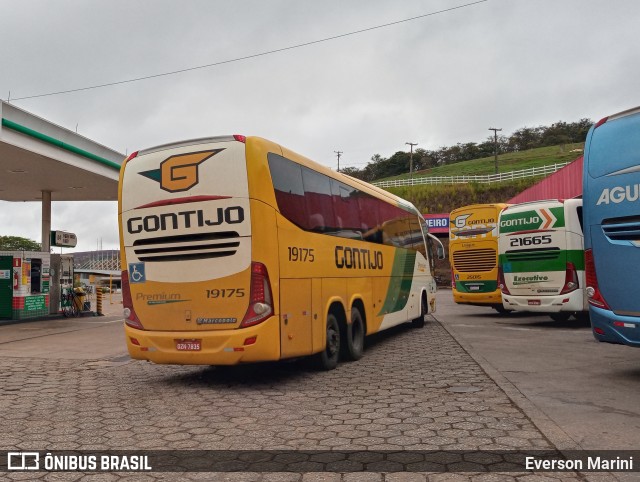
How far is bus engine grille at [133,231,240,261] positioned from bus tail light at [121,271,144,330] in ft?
1.48

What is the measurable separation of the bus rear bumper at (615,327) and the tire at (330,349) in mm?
3668

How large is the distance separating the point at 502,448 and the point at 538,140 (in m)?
131

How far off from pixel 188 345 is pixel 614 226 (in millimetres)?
5686

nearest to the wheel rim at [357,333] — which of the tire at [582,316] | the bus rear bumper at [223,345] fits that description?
the bus rear bumper at [223,345]

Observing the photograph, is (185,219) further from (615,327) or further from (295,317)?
(615,327)

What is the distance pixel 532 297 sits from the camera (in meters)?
14.9

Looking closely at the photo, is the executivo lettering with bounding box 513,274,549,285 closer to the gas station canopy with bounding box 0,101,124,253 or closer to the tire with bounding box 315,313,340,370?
the tire with bounding box 315,313,340,370

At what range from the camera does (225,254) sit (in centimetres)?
720

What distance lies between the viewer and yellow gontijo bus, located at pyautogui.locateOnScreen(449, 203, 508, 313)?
18047mm

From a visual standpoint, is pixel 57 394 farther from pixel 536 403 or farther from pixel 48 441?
pixel 536 403

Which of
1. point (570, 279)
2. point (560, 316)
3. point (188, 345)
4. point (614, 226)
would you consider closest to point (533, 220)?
point (570, 279)

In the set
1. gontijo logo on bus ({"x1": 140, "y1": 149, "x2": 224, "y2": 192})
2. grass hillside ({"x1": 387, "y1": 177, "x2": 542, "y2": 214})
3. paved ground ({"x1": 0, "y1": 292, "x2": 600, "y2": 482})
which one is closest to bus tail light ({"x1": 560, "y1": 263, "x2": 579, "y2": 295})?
paved ground ({"x1": 0, "y1": 292, "x2": 600, "y2": 482})

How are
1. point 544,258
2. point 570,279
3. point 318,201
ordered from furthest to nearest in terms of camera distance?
point 544,258 < point 570,279 < point 318,201

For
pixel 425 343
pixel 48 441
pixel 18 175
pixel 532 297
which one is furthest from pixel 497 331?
pixel 18 175
